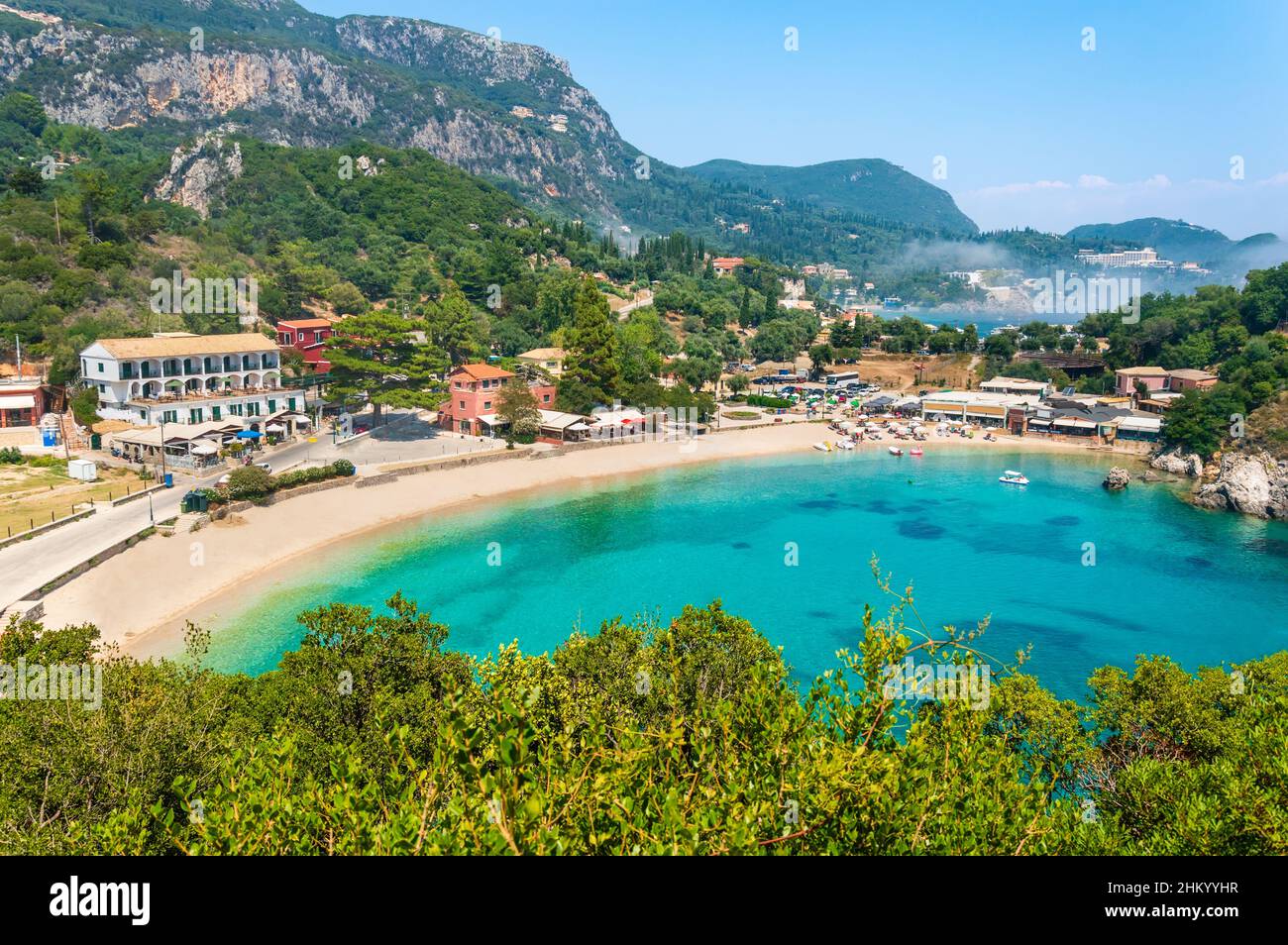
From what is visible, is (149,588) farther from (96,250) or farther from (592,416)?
(96,250)

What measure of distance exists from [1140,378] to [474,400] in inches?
2048

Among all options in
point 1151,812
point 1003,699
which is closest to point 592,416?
point 1003,699

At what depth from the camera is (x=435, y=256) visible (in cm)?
8538

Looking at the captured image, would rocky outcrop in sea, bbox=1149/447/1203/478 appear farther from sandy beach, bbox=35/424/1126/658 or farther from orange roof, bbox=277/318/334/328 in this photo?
orange roof, bbox=277/318/334/328

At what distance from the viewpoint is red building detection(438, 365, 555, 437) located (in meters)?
50.4

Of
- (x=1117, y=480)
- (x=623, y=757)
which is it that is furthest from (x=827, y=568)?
(x=623, y=757)

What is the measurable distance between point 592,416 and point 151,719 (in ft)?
137

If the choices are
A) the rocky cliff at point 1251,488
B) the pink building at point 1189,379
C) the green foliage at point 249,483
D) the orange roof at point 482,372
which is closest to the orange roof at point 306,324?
the orange roof at point 482,372

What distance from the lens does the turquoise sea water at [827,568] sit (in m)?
27.1

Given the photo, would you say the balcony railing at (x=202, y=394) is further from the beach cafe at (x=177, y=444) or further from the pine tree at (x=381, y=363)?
the pine tree at (x=381, y=363)

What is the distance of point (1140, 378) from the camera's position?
6544 centimetres

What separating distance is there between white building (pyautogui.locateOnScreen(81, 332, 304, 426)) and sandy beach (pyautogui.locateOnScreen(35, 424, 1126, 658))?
1092 centimetres

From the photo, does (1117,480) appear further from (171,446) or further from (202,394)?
(202,394)
